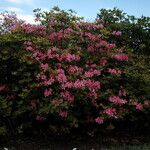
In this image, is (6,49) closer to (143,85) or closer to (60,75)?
(60,75)

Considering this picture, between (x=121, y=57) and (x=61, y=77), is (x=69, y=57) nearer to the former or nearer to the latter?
(x=61, y=77)

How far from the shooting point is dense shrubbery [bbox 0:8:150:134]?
35.7 feet

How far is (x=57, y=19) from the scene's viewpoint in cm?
1357

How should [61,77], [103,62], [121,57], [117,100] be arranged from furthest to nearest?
1. [121,57]
2. [103,62]
3. [117,100]
4. [61,77]

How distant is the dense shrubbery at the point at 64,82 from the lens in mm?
10891

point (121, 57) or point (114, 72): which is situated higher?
point (121, 57)

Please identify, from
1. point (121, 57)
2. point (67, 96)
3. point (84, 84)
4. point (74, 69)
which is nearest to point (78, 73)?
point (74, 69)

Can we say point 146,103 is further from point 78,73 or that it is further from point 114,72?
point 78,73

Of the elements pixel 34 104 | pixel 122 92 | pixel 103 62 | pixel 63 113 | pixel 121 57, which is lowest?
pixel 63 113

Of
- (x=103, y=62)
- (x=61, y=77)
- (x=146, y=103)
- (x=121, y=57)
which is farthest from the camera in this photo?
(x=121, y=57)

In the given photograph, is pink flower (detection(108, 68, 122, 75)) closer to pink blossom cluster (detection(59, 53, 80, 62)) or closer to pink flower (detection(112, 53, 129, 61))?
pink flower (detection(112, 53, 129, 61))

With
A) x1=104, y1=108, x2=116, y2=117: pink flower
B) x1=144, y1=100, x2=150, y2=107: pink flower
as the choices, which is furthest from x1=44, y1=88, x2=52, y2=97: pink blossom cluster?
x1=144, y1=100, x2=150, y2=107: pink flower

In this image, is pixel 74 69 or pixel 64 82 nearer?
pixel 64 82

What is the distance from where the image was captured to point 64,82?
1083 centimetres
